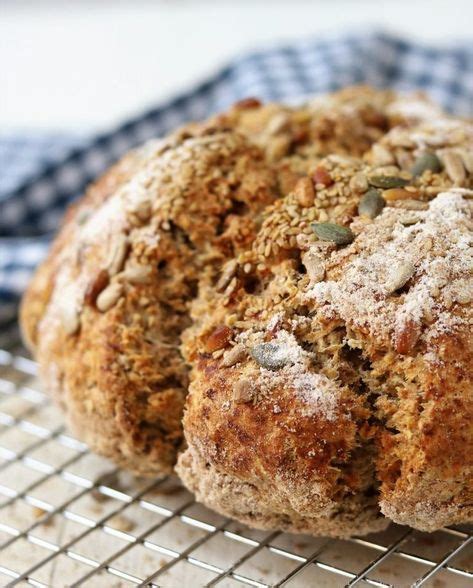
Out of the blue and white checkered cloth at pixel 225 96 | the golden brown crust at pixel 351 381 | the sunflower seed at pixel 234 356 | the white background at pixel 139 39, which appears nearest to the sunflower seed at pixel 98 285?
the golden brown crust at pixel 351 381

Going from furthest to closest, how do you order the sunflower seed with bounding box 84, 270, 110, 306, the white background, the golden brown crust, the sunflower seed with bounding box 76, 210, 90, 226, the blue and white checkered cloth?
the white background < the blue and white checkered cloth < the sunflower seed with bounding box 76, 210, 90, 226 < the sunflower seed with bounding box 84, 270, 110, 306 < the golden brown crust

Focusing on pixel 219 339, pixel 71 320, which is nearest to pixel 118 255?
pixel 71 320

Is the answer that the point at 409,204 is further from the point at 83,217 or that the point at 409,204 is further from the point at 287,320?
the point at 83,217

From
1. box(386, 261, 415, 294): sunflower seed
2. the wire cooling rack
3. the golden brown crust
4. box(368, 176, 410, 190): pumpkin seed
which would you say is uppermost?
box(368, 176, 410, 190): pumpkin seed

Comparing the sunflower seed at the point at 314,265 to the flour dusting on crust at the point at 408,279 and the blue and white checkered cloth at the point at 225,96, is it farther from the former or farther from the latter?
the blue and white checkered cloth at the point at 225,96

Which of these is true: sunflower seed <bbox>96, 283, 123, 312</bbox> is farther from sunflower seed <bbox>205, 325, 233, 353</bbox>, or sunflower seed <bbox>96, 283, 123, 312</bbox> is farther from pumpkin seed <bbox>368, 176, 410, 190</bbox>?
pumpkin seed <bbox>368, 176, 410, 190</bbox>

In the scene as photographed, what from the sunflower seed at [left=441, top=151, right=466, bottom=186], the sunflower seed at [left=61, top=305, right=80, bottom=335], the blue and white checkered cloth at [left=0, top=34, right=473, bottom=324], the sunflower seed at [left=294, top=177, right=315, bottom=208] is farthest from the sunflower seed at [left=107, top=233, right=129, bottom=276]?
the blue and white checkered cloth at [left=0, top=34, right=473, bottom=324]
